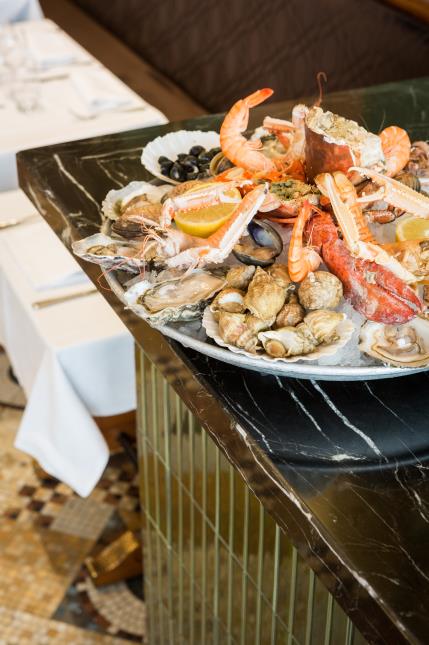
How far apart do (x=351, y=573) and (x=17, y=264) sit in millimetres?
1441

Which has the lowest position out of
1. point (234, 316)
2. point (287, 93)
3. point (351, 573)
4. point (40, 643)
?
point (40, 643)

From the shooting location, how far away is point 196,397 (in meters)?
0.95

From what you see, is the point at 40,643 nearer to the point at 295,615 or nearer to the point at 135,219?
the point at 295,615

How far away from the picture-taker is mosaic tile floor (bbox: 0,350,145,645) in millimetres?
2123

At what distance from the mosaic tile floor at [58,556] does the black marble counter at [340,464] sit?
50.7 inches

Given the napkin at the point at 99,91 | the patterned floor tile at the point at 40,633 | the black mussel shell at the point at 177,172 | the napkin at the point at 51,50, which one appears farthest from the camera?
the napkin at the point at 51,50

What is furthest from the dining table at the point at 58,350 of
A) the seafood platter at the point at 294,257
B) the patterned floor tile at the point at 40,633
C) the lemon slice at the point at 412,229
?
the lemon slice at the point at 412,229

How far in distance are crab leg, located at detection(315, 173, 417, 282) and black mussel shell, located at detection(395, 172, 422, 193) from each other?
0.60ft

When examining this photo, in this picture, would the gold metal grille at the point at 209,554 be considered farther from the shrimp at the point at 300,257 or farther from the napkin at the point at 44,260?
the napkin at the point at 44,260

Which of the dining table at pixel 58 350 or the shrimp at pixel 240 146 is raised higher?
the shrimp at pixel 240 146

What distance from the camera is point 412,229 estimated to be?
106 cm

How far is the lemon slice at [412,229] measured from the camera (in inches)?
41.2

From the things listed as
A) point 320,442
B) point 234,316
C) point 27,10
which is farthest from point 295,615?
point 27,10

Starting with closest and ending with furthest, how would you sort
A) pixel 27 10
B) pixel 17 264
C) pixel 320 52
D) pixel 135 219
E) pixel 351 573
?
pixel 351 573, pixel 135 219, pixel 17 264, pixel 320 52, pixel 27 10
